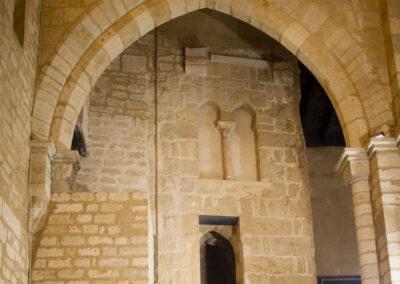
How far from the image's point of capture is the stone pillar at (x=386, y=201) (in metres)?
6.22

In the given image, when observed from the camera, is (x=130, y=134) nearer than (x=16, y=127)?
No

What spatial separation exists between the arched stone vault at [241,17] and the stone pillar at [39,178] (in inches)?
5.9

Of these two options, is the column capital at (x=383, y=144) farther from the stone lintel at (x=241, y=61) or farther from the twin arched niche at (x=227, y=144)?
the stone lintel at (x=241, y=61)

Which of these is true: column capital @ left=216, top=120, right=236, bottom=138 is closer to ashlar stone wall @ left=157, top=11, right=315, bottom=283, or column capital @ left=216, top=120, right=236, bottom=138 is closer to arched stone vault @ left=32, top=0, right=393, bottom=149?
ashlar stone wall @ left=157, top=11, right=315, bottom=283

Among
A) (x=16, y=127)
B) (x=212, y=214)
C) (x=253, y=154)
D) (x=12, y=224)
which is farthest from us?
(x=253, y=154)

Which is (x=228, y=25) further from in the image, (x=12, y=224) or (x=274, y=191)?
(x=12, y=224)

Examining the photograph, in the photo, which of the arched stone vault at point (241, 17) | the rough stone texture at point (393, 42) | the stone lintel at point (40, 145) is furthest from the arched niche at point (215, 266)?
the stone lintel at point (40, 145)

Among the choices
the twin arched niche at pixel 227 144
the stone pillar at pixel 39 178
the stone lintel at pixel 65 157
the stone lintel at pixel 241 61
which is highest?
the stone lintel at pixel 241 61

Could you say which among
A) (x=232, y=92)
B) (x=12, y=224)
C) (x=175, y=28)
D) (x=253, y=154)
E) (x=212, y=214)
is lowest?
(x=12, y=224)

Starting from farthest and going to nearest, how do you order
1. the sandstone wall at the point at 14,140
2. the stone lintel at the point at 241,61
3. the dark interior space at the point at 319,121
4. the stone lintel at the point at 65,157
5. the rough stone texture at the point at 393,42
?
the dark interior space at the point at 319,121 < the stone lintel at the point at 241,61 < the rough stone texture at the point at 393,42 < the stone lintel at the point at 65,157 < the sandstone wall at the point at 14,140

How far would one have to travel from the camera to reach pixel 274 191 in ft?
29.3

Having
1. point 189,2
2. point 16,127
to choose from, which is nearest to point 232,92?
point 189,2

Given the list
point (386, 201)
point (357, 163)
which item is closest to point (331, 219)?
point (357, 163)

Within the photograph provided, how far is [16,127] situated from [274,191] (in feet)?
13.1
